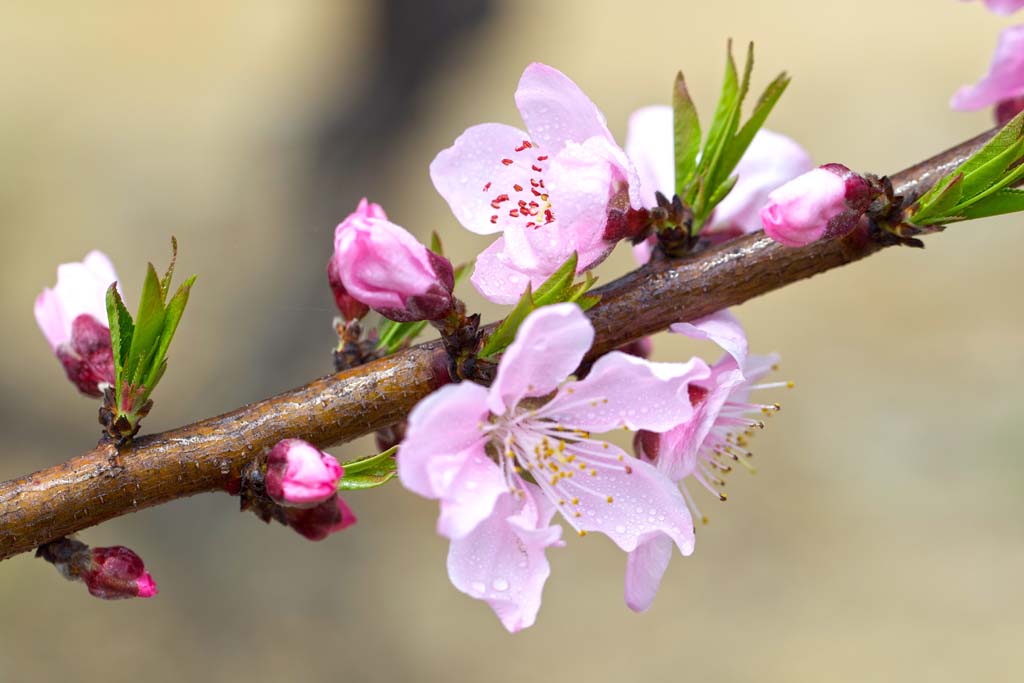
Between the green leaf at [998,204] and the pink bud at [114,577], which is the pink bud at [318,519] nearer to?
the pink bud at [114,577]

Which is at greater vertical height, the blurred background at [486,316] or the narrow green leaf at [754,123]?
the narrow green leaf at [754,123]

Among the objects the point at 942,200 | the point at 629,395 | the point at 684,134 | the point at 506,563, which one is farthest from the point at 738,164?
the point at 506,563

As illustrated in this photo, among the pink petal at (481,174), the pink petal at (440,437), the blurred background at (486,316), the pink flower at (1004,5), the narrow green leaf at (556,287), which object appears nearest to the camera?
the pink petal at (440,437)

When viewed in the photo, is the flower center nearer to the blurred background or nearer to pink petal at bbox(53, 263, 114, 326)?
pink petal at bbox(53, 263, 114, 326)

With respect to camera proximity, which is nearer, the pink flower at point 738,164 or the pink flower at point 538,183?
the pink flower at point 538,183

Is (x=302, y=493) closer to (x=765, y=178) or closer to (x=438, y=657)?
(x=765, y=178)

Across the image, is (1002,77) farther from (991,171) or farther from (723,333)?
(723,333)

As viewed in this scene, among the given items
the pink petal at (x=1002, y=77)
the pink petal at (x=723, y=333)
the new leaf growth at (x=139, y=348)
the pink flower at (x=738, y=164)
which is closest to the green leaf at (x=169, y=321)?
the new leaf growth at (x=139, y=348)

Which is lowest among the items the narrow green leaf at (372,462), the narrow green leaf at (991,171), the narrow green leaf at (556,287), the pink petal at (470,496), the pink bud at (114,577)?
the pink bud at (114,577)
